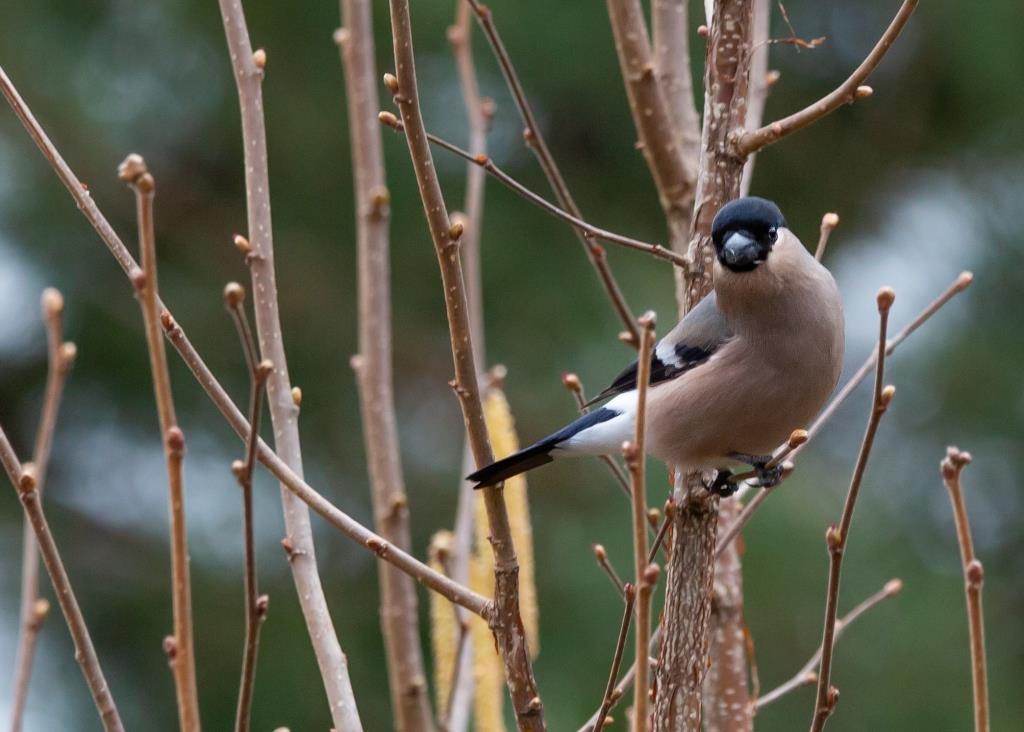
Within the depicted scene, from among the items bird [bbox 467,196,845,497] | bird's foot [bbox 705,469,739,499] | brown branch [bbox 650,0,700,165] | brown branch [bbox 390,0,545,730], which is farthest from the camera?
brown branch [bbox 650,0,700,165]

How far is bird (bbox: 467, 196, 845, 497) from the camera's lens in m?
1.55

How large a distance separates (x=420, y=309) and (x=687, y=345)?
105 inches

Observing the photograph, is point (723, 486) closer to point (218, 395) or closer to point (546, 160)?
point (546, 160)

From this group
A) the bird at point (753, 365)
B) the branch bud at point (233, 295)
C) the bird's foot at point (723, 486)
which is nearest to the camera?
the branch bud at point (233, 295)

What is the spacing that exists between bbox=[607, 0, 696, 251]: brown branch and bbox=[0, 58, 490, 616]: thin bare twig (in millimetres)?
670

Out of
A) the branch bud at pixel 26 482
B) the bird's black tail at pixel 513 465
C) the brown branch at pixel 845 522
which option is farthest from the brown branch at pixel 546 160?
the branch bud at pixel 26 482

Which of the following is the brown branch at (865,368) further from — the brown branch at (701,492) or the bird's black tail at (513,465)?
the bird's black tail at (513,465)

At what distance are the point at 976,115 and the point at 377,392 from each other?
138 inches

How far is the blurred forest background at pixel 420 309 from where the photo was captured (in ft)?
12.6

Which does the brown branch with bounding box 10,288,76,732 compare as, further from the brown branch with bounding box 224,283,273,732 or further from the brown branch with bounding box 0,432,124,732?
the brown branch with bounding box 224,283,273,732

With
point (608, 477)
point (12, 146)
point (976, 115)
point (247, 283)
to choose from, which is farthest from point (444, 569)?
point (976, 115)

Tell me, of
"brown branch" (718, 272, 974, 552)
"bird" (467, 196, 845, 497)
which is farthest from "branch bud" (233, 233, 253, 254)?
"brown branch" (718, 272, 974, 552)

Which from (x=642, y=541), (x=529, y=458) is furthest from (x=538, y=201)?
(x=642, y=541)

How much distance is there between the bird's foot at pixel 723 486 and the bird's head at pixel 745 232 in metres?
0.24
